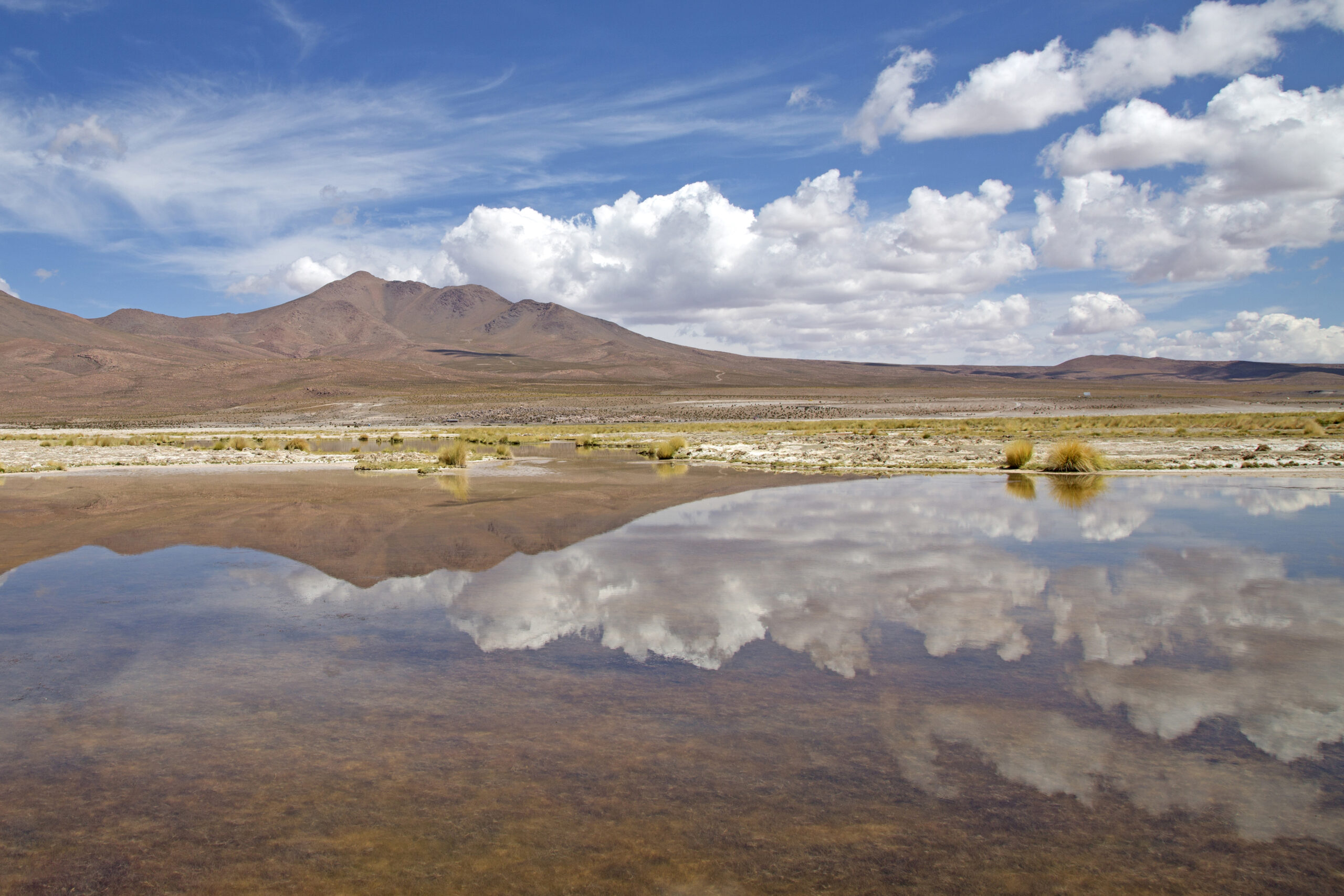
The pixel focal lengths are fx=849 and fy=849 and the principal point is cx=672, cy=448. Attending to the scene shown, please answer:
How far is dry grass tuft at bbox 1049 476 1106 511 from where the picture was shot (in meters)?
14.5

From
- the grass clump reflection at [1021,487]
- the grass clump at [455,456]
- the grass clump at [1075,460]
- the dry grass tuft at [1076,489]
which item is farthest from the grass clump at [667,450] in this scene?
the dry grass tuft at [1076,489]

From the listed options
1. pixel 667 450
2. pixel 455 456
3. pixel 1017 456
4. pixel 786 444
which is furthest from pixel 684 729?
pixel 786 444

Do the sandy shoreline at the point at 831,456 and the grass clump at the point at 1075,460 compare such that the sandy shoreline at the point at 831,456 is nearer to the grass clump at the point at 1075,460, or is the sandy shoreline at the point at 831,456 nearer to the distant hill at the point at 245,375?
the grass clump at the point at 1075,460

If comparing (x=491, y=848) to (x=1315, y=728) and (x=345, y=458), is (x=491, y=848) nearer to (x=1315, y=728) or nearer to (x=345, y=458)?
(x=1315, y=728)

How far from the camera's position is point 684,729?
486 cm

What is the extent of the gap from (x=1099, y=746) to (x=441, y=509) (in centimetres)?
1181

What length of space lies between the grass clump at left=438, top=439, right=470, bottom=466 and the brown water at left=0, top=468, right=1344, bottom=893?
1428 cm

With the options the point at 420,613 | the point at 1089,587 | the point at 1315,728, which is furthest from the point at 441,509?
the point at 1315,728

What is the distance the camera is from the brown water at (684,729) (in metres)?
3.55

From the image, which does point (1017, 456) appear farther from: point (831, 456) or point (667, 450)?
point (667, 450)

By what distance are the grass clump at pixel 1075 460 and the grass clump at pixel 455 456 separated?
1529cm

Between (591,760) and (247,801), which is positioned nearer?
(247,801)

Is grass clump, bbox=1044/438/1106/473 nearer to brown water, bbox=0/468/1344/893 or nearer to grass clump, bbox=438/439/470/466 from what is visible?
brown water, bbox=0/468/1344/893

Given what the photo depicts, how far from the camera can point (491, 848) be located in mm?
3643
